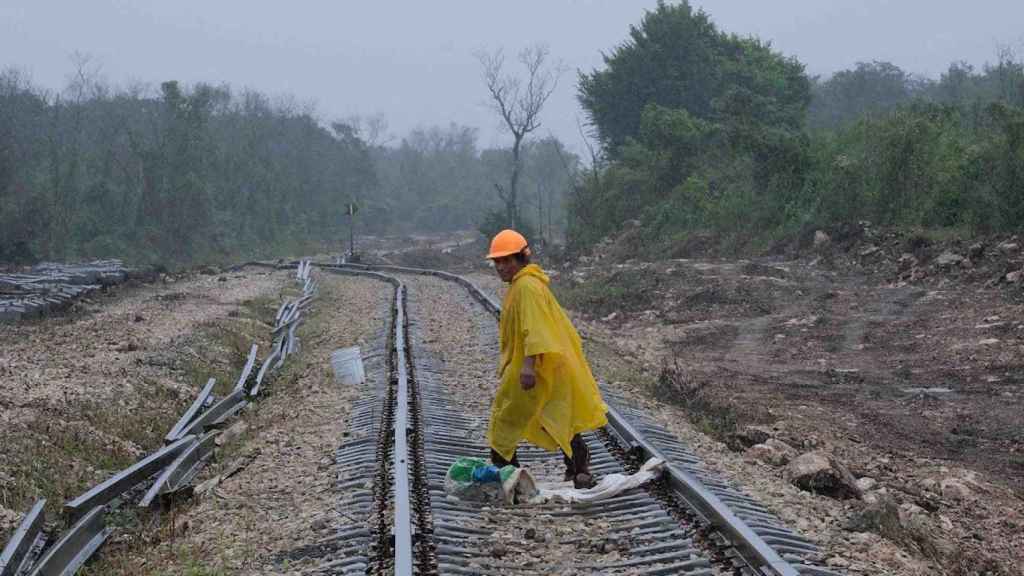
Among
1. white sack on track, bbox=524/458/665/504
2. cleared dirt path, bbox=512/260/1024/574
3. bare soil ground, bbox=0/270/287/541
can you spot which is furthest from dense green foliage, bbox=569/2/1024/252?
white sack on track, bbox=524/458/665/504

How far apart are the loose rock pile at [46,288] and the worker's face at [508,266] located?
524 inches

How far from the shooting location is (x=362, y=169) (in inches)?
3487

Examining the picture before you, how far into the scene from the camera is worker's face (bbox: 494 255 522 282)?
6293mm

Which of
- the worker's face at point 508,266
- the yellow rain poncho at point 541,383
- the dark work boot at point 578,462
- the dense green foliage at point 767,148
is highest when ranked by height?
the dense green foliage at point 767,148

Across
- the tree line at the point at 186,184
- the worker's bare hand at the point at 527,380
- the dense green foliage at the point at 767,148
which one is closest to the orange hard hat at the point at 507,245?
the worker's bare hand at the point at 527,380

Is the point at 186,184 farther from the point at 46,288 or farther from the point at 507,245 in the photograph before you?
the point at 507,245

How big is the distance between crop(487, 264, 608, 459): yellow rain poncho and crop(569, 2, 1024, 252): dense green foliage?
15.3 meters

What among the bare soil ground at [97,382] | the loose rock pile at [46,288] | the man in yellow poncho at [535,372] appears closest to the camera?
the man in yellow poncho at [535,372]

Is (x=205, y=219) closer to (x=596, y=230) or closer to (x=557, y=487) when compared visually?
(x=596, y=230)

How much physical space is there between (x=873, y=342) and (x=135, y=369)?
1000cm

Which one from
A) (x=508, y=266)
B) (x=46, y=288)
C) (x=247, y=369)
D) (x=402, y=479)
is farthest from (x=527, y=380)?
(x=46, y=288)

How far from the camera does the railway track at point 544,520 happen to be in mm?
5266

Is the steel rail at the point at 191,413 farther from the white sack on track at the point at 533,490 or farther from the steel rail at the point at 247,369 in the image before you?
the white sack on track at the point at 533,490

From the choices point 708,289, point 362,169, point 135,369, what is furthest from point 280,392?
point 362,169
